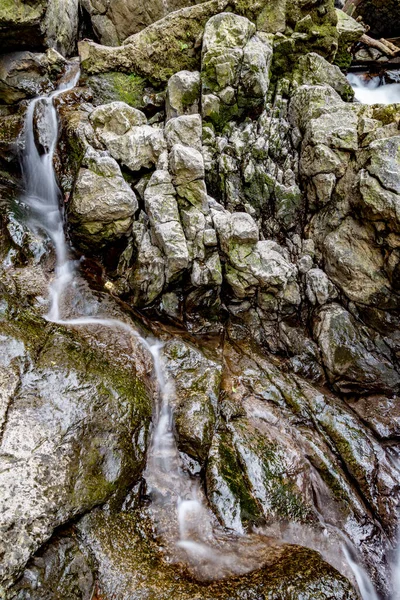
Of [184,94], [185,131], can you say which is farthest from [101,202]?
[184,94]

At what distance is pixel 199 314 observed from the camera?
6715 millimetres

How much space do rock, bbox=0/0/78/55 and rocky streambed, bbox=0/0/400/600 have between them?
7 cm

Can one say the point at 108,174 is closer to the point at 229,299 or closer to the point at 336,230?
the point at 229,299

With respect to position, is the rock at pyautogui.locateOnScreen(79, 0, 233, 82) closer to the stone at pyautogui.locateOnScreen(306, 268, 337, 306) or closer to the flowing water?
the flowing water

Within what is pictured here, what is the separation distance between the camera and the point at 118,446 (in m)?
4.23

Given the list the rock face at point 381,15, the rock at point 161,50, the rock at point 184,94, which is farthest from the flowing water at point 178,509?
the rock face at point 381,15

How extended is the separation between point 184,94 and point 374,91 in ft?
23.9

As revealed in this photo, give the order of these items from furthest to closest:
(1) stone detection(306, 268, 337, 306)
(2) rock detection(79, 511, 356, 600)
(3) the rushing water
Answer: (3) the rushing water, (1) stone detection(306, 268, 337, 306), (2) rock detection(79, 511, 356, 600)

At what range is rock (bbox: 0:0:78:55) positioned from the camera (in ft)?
26.4

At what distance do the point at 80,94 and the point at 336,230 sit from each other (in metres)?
7.31

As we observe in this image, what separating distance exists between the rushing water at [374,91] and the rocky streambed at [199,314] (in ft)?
5.82

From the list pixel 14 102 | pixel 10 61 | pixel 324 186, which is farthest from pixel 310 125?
pixel 10 61

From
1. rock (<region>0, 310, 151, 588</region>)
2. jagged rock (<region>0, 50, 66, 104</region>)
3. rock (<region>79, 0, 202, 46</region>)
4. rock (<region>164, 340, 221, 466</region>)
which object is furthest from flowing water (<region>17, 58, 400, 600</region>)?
rock (<region>79, 0, 202, 46</region>)

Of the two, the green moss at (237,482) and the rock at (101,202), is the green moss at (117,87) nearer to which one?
the rock at (101,202)
